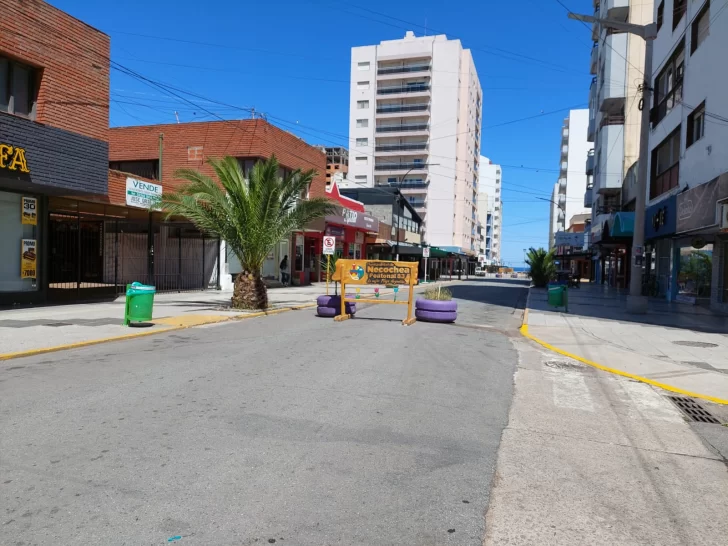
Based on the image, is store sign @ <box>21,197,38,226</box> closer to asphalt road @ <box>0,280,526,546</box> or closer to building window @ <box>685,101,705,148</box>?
asphalt road @ <box>0,280,526,546</box>

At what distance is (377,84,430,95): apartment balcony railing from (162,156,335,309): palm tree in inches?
2773

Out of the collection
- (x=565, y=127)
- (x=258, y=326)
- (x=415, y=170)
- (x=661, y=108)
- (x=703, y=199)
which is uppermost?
(x=565, y=127)

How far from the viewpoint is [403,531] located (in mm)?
3420

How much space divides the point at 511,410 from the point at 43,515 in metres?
4.80

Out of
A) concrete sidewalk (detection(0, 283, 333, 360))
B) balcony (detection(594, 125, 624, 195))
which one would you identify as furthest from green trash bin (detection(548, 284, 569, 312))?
balcony (detection(594, 125, 624, 195))

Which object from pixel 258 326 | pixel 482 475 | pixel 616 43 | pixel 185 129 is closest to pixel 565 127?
pixel 616 43

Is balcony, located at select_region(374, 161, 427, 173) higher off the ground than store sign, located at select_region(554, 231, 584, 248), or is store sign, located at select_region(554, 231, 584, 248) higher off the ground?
balcony, located at select_region(374, 161, 427, 173)

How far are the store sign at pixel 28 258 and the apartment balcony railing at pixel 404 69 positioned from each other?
75497mm

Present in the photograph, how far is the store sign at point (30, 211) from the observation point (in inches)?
624

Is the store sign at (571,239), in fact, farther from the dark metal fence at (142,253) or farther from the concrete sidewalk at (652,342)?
the dark metal fence at (142,253)

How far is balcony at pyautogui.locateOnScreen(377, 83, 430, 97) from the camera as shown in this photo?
271 ft

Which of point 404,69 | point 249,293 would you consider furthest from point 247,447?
point 404,69

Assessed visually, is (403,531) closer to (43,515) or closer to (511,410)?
(43,515)

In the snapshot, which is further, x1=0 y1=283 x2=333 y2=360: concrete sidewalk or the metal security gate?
the metal security gate
